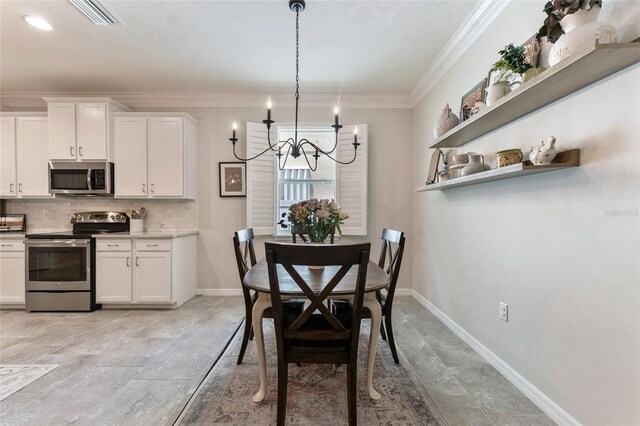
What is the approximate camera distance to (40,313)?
10.9 feet

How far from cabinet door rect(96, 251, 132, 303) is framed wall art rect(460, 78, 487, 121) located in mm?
3781

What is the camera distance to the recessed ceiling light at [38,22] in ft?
7.77

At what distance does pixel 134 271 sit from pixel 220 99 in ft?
7.95

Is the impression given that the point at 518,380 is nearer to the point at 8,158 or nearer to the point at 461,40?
the point at 461,40

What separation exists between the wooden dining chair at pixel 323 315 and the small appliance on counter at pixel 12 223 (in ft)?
14.3

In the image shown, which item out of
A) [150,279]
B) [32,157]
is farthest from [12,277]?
[150,279]

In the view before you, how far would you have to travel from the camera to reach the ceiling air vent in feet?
7.11

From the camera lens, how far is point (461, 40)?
8.45ft

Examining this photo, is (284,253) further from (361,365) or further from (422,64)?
(422,64)

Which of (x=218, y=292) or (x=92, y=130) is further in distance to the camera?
(x=218, y=292)

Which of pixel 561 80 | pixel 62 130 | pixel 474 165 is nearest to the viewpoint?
pixel 561 80

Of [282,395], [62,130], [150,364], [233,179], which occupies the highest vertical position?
[62,130]

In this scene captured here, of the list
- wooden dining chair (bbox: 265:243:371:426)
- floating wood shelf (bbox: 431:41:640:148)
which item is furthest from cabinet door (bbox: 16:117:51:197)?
floating wood shelf (bbox: 431:41:640:148)

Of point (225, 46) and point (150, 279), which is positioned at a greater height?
point (225, 46)
